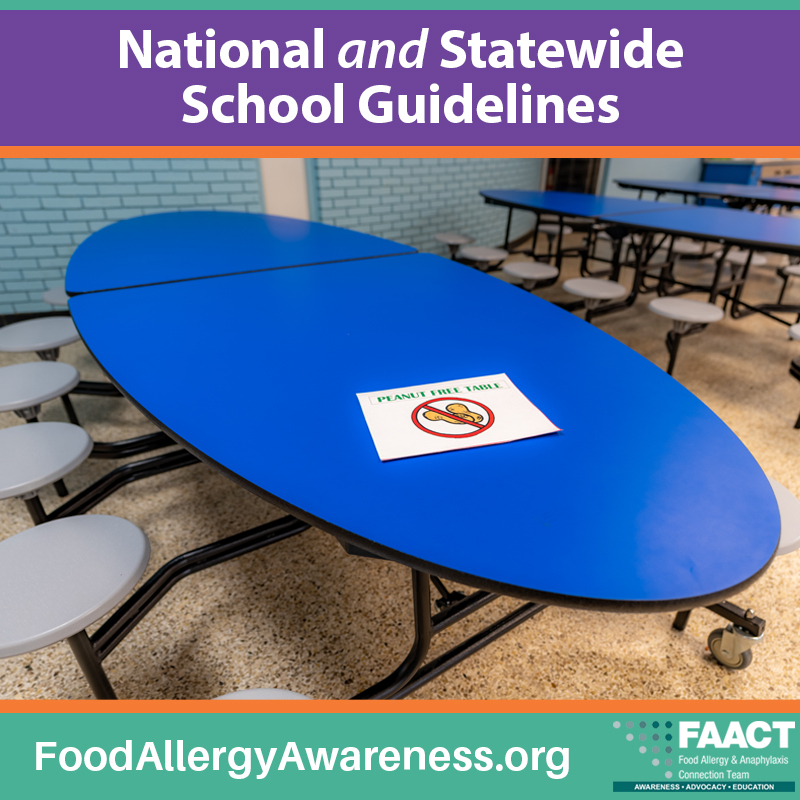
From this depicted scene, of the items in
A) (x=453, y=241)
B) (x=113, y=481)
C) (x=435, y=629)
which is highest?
(x=453, y=241)

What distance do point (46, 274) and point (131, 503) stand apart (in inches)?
100

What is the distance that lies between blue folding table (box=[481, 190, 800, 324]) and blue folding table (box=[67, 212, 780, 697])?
1.78m

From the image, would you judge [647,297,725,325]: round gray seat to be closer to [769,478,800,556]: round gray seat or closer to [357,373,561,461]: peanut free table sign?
[769,478,800,556]: round gray seat

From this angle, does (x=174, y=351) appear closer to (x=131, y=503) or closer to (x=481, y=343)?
(x=481, y=343)

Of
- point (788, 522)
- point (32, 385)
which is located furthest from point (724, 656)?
point (32, 385)

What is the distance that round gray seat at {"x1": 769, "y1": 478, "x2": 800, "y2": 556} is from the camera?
1.02 metres

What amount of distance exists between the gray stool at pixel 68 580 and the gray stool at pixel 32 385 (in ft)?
2.65

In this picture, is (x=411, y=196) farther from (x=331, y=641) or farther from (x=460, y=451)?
(x=460, y=451)

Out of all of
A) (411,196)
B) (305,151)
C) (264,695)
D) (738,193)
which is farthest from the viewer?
(411,196)

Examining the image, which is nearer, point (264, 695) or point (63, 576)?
point (264, 695)

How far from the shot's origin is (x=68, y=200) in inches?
138

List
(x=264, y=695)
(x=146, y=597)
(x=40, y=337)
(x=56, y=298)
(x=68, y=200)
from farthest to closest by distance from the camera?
1. (x=68, y=200)
2. (x=56, y=298)
3. (x=40, y=337)
4. (x=146, y=597)
5. (x=264, y=695)

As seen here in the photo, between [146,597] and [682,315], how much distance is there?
2614 millimetres
